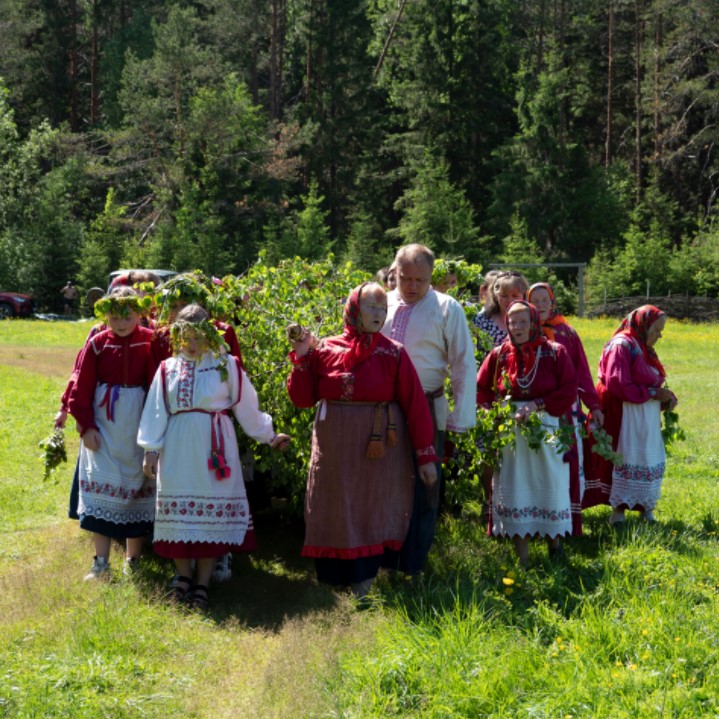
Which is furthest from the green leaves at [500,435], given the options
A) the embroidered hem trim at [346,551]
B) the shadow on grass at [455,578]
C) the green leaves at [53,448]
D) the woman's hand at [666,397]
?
the green leaves at [53,448]

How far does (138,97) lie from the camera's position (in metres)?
44.4

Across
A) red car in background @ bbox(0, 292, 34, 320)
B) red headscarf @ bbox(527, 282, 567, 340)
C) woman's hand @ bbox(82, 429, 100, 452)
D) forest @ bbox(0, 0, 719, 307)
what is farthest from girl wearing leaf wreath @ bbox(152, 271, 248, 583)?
forest @ bbox(0, 0, 719, 307)

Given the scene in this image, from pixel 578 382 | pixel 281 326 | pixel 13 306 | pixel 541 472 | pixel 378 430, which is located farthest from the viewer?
pixel 13 306

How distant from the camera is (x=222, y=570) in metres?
6.12

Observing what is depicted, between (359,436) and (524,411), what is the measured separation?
125 centimetres

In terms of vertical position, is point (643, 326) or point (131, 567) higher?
point (643, 326)

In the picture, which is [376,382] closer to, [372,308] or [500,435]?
[372,308]

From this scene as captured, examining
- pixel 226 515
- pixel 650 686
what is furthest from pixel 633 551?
pixel 226 515

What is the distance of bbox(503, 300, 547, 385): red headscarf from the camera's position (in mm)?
6109

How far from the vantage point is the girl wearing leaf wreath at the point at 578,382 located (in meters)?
6.48

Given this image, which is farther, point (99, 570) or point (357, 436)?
point (99, 570)

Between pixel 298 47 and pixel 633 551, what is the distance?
4780 centimetres

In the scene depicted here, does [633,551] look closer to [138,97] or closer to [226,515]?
[226,515]

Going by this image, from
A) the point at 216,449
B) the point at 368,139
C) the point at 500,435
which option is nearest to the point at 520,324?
the point at 500,435
